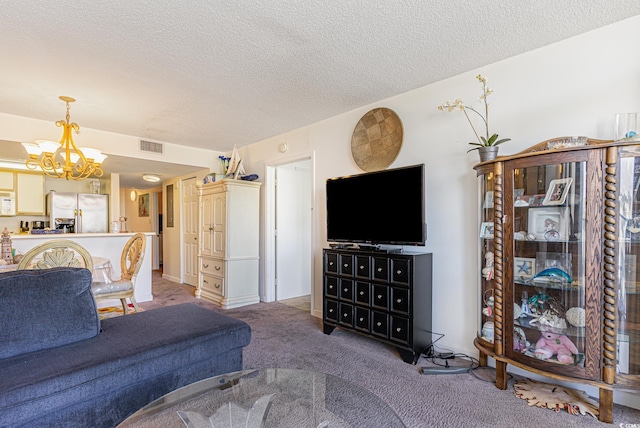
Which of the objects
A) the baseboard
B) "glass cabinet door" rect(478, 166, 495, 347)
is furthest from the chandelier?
"glass cabinet door" rect(478, 166, 495, 347)

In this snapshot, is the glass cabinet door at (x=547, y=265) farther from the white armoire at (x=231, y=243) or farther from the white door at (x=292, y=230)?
the white armoire at (x=231, y=243)

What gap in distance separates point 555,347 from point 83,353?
2.72m

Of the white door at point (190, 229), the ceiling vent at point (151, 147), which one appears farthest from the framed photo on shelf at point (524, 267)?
the white door at point (190, 229)

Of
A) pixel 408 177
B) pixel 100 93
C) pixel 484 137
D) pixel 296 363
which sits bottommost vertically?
pixel 296 363

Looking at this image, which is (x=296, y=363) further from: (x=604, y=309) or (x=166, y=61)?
(x=166, y=61)

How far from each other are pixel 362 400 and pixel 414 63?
7.93 ft

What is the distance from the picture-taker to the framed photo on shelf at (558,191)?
1981mm

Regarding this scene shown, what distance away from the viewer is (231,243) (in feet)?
14.9

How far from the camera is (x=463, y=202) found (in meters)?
2.72

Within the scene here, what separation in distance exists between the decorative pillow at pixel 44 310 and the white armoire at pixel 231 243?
261 cm

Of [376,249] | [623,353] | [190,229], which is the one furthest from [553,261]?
[190,229]

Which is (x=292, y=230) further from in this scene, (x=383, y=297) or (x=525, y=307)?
(x=525, y=307)

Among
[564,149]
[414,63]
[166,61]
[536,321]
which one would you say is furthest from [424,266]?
[166,61]

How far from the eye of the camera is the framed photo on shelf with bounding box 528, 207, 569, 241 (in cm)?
202
